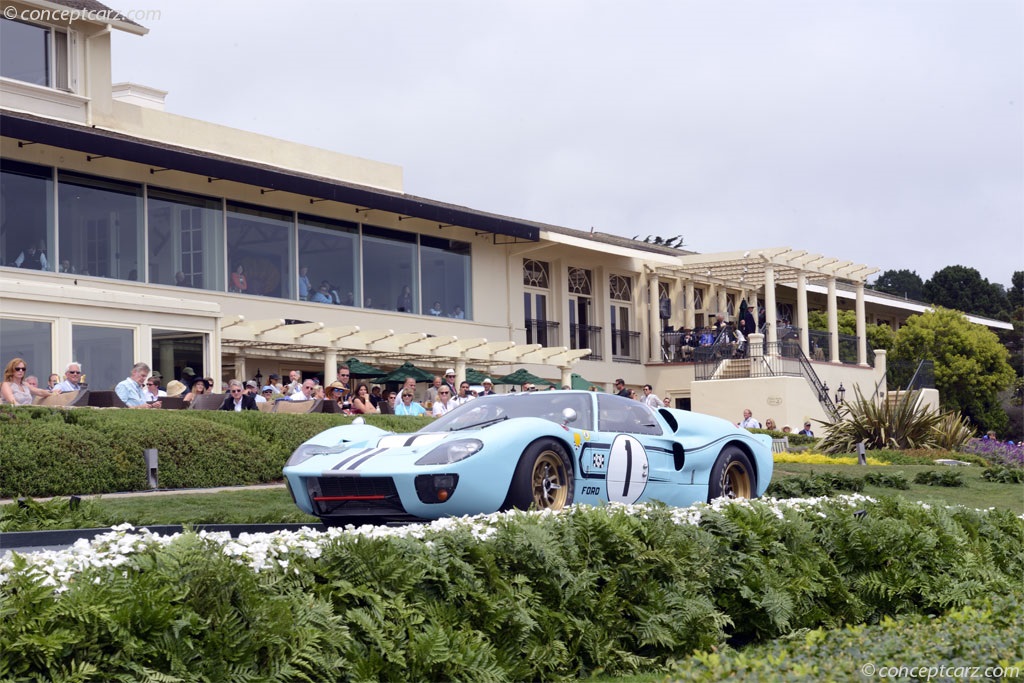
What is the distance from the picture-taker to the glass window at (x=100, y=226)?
25281 millimetres

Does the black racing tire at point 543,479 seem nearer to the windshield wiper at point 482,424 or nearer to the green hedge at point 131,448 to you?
the windshield wiper at point 482,424

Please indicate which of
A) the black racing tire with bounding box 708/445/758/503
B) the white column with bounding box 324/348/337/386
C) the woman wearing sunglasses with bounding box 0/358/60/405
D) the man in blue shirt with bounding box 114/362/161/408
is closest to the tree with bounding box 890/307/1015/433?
the white column with bounding box 324/348/337/386

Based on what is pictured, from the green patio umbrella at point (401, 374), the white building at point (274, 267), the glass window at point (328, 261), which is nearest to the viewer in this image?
the white building at point (274, 267)

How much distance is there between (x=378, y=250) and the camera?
33031 mm

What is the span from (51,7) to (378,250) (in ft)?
33.7

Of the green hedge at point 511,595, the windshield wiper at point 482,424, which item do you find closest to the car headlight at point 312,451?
the windshield wiper at point 482,424

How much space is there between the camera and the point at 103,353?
833 inches

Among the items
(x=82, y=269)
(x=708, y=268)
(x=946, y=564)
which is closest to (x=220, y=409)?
(x=82, y=269)

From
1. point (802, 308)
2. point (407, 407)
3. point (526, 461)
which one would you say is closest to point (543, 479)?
point (526, 461)

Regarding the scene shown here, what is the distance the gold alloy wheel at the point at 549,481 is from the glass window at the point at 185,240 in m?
17.9

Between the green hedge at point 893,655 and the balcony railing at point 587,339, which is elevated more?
the balcony railing at point 587,339

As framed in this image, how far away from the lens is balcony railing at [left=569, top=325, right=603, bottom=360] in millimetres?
40219

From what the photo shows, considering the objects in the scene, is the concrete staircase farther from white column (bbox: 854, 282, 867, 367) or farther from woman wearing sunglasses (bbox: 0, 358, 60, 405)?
woman wearing sunglasses (bbox: 0, 358, 60, 405)

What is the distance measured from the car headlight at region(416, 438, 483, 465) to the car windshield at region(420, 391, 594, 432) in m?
1.23
